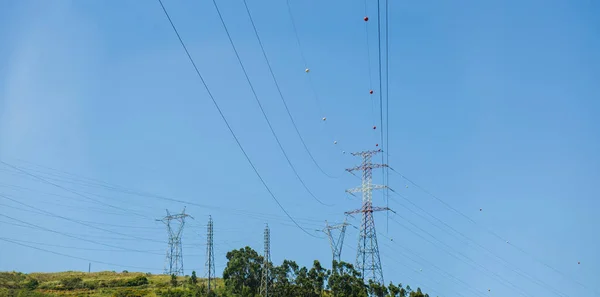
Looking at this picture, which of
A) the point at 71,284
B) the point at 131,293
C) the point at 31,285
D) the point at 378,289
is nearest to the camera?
the point at 378,289

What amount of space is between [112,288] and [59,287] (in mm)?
8494

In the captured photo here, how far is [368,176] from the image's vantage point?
71688 millimetres

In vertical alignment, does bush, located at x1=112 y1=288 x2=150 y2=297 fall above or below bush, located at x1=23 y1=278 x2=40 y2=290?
below

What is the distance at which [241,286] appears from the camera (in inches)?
3907

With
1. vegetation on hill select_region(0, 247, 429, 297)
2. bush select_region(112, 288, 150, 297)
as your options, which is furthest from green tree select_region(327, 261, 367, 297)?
bush select_region(112, 288, 150, 297)

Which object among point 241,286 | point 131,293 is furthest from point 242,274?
point 131,293

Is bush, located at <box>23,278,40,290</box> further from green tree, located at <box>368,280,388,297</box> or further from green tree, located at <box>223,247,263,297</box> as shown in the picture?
green tree, located at <box>368,280,388,297</box>

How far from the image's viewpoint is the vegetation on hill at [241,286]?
279ft

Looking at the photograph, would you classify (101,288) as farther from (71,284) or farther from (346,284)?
(346,284)

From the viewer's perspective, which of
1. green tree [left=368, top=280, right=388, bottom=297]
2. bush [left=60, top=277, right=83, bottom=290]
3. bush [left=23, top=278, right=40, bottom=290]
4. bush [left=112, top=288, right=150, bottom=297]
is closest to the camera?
green tree [left=368, top=280, right=388, bottom=297]

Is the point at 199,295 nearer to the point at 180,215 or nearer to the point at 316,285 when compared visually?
the point at 316,285

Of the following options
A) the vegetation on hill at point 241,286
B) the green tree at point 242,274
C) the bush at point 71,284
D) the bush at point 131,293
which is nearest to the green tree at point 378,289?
the vegetation on hill at point 241,286

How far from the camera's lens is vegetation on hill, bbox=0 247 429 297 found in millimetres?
85188

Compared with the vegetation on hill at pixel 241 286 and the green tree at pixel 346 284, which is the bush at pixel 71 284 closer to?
the vegetation on hill at pixel 241 286
